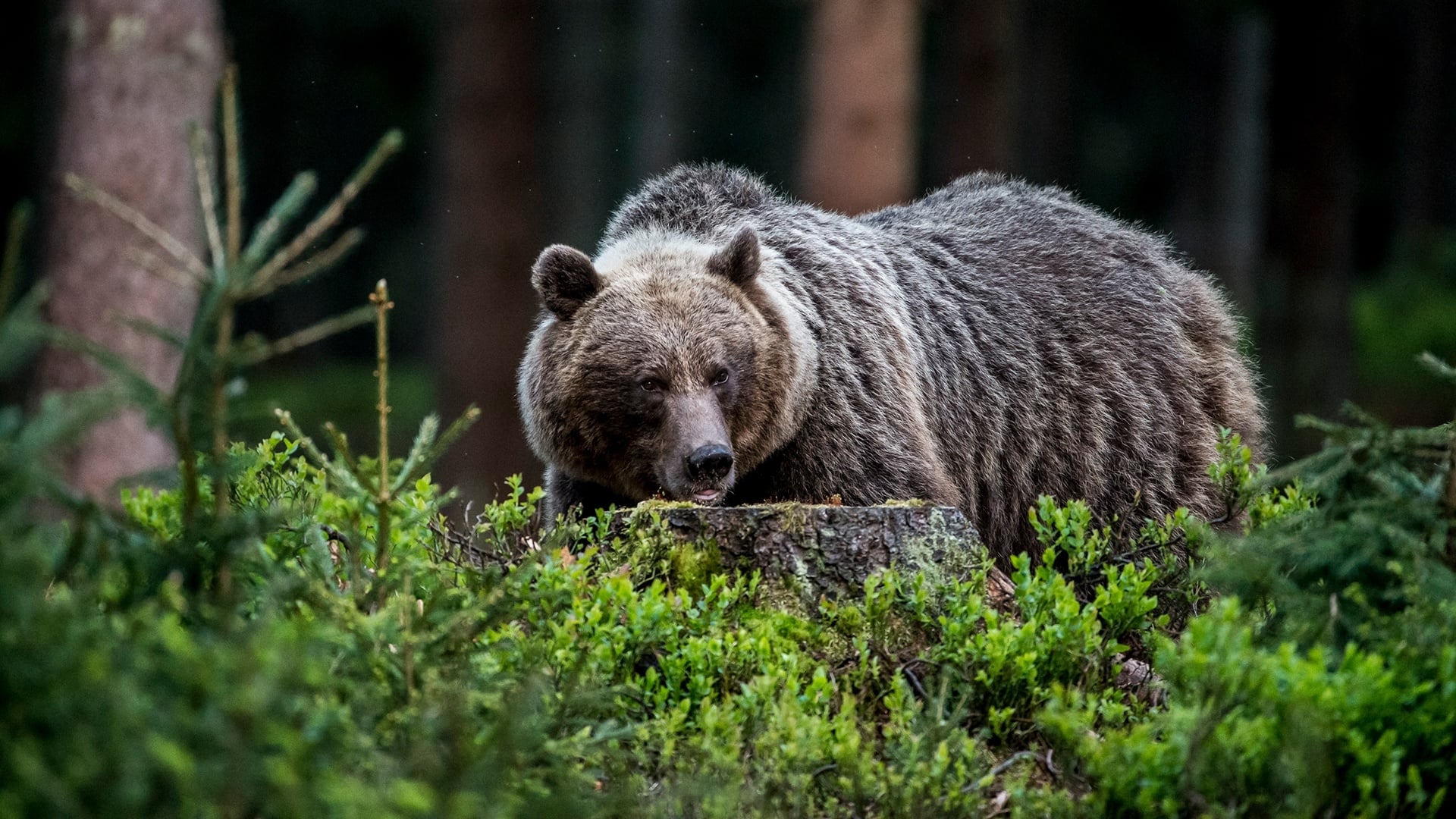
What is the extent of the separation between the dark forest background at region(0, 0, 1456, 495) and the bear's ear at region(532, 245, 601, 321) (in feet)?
5.80

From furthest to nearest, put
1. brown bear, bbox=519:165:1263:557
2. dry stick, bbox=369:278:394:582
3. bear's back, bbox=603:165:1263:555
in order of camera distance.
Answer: bear's back, bbox=603:165:1263:555 < brown bear, bbox=519:165:1263:557 < dry stick, bbox=369:278:394:582

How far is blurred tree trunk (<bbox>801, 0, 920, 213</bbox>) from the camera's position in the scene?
1217cm

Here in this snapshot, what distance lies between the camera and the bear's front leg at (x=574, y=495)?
20.9 ft

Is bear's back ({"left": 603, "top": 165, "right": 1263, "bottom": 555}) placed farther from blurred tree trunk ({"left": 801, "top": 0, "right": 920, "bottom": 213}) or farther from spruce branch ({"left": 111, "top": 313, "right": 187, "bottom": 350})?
blurred tree trunk ({"left": 801, "top": 0, "right": 920, "bottom": 213})

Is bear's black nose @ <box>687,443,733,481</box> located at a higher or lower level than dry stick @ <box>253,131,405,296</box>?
lower

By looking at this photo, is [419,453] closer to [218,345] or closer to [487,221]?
[218,345]

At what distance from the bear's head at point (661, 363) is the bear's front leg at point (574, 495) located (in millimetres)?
148

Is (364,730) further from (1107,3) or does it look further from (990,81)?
(1107,3)

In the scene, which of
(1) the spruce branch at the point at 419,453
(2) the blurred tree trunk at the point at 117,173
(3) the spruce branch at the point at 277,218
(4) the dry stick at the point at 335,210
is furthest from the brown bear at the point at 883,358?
(2) the blurred tree trunk at the point at 117,173

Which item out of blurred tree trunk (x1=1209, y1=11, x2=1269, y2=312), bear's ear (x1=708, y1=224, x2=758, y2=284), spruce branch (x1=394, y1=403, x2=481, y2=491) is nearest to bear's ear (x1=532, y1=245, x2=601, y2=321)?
bear's ear (x1=708, y1=224, x2=758, y2=284)

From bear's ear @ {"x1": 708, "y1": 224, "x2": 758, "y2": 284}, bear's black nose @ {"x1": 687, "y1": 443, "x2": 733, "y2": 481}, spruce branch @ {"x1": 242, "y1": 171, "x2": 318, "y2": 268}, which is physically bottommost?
bear's black nose @ {"x1": 687, "y1": 443, "x2": 733, "y2": 481}

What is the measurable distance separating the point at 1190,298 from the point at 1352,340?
11.5 meters

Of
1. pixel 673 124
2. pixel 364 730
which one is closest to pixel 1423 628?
pixel 364 730

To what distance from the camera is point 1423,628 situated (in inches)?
136
